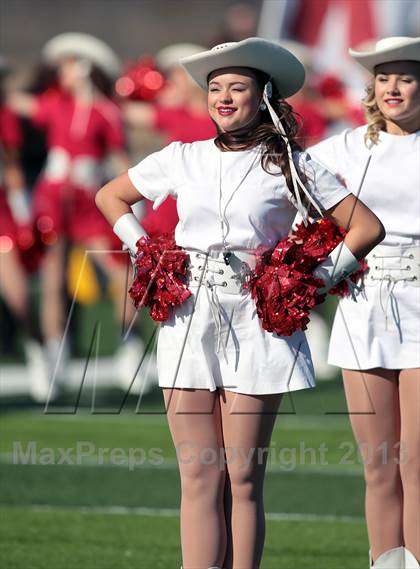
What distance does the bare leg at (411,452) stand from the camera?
5.21 metres

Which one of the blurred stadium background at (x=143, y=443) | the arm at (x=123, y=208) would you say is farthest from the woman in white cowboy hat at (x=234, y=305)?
the blurred stadium background at (x=143, y=443)

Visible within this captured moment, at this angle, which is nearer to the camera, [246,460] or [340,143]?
[246,460]

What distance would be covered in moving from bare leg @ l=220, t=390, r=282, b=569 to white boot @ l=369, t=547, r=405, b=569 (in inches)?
27.4

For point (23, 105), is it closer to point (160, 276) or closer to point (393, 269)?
point (393, 269)

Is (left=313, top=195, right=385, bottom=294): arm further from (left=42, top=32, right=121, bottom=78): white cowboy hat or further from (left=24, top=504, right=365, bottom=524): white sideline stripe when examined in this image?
(left=42, top=32, right=121, bottom=78): white cowboy hat

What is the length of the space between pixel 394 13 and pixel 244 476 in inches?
433

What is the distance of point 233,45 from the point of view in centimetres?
463

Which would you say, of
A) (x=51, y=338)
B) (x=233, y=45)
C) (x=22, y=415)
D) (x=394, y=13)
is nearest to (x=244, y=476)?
(x=233, y=45)

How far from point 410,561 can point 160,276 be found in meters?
1.40

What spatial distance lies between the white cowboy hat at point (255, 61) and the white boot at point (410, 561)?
1.67 metres

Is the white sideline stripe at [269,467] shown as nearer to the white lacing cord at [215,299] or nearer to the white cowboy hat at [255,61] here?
the white lacing cord at [215,299]

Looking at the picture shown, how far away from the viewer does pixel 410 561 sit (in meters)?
5.20

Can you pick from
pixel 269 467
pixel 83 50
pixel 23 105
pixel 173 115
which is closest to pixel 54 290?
pixel 23 105

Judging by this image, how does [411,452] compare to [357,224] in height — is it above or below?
below
